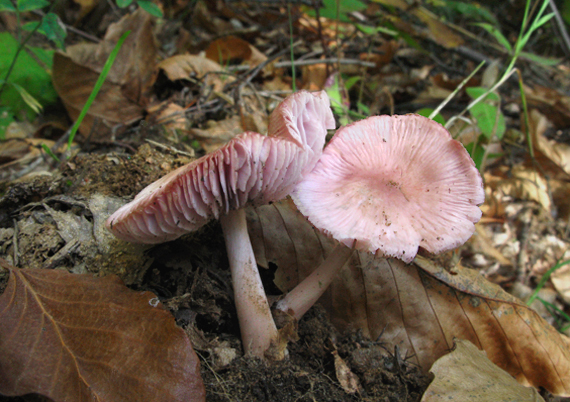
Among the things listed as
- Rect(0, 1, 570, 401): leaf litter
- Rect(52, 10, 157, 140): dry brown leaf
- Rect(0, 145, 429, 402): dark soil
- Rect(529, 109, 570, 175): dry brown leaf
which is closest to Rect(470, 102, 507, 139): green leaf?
Rect(0, 1, 570, 401): leaf litter

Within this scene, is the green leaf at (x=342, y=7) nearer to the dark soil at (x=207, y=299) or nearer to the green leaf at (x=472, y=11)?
the dark soil at (x=207, y=299)

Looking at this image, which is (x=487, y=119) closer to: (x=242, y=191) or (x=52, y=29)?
(x=242, y=191)

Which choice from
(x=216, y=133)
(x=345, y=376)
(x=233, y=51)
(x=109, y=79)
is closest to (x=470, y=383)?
(x=345, y=376)

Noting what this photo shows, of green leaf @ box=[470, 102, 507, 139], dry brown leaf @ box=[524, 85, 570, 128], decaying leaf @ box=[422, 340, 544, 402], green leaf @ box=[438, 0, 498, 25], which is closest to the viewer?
decaying leaf @ box=[422, 340, 544, 402]

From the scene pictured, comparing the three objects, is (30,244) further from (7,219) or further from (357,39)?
(357,39)

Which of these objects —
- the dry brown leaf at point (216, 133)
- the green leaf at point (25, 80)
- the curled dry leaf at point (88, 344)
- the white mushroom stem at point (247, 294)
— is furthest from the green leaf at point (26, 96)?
the white mushroom stem at point (247, 294)

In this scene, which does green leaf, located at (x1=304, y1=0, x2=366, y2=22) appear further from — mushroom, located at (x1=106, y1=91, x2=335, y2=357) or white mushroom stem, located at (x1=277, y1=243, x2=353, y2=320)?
white mushroom stem, located at (x1=277, y1=243, x2=353, y2=320)

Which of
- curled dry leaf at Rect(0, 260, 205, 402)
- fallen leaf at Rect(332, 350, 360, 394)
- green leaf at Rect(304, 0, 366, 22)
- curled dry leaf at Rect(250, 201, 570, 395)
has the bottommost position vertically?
fallen leaf at Rect(332, 350, 360, 394)
